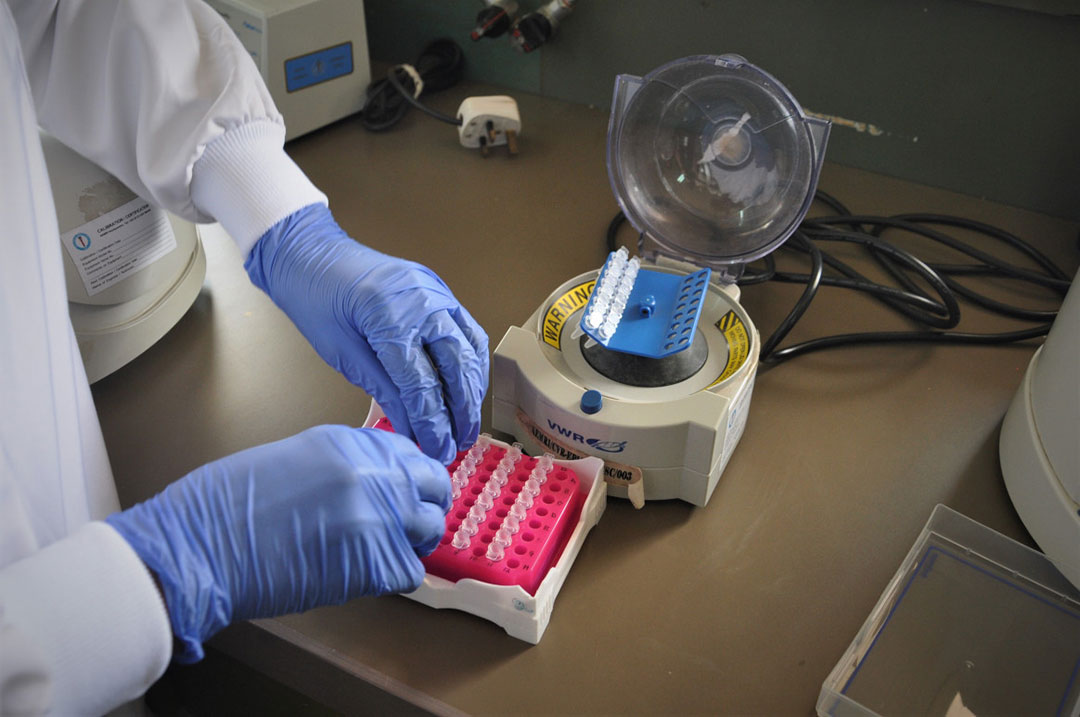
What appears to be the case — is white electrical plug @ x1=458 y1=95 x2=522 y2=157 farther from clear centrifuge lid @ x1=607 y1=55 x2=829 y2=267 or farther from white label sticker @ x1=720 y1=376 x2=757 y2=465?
white label sticker @ x1=720 y1=376 x2=757 y2=465

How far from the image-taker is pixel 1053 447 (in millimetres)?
815

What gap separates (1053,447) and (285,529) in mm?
717

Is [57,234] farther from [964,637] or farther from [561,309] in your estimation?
[964,637]

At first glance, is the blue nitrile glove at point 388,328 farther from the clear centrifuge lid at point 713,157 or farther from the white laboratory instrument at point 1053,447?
the white laboratory instrument at point 1053,447

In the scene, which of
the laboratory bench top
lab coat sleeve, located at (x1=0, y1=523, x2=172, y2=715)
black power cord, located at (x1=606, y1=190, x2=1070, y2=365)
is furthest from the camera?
black power cord, located at (x1=606, y1=190, x2=1070, y2=365)

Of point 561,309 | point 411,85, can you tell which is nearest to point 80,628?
point 561,309

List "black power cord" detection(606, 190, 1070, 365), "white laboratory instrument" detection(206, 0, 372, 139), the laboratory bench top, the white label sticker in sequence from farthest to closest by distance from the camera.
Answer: "white laboratory instrument" detection(206, 0, 372, 139)
"black power cord" detection(606, 190, 1070, 365)
the white label sticker
the laboratory bench top

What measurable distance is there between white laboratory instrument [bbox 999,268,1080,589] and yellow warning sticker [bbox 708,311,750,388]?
29cm

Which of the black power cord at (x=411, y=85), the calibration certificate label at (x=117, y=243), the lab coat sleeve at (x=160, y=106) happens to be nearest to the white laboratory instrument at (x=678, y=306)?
the lab coat sleeve at (x=160, y=106)

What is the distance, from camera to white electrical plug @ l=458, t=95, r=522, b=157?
4.81 ft

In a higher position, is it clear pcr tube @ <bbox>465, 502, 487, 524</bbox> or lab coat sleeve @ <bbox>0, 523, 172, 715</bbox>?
lab coat sleeve @ <bbox>0, 523, 172, 715</bbox>

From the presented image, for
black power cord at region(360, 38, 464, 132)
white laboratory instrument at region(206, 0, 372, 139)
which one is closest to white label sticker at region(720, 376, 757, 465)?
black power cord at region(360, 38, 464, 132)

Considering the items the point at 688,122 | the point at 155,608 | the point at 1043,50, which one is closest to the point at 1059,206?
the point at 1043,50

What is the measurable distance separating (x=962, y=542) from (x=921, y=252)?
56 centimetres
